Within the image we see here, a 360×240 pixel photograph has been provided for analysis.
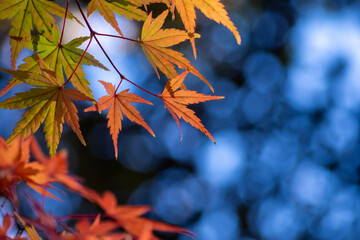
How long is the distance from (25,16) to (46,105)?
0.78 feet

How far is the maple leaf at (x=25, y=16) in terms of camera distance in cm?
80

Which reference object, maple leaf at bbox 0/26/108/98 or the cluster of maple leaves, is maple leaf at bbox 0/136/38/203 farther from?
maple leaf at bbox 0/26/108/98

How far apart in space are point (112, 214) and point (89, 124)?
18.8ft

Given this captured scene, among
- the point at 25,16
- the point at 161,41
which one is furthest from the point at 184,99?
the point at 25,16

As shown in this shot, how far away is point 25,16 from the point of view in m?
0.83

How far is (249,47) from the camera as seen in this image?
696 cm

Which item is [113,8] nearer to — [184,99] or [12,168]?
[184,99]

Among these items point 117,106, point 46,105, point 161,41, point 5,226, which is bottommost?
point 5,226

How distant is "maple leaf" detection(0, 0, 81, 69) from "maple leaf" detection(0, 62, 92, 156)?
0.12 m

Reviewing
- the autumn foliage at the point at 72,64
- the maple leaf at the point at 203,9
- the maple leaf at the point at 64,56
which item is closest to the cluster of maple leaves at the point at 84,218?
the autumn foliage at the point at 72,64

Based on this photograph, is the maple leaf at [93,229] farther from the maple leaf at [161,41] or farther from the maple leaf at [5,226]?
the maple leaf at [161,41]

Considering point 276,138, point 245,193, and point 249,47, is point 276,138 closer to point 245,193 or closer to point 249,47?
point 245,193

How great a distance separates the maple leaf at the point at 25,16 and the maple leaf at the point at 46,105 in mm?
124

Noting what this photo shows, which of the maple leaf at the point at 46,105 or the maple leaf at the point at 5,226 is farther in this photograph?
the maple leaf at the point at 46,105
